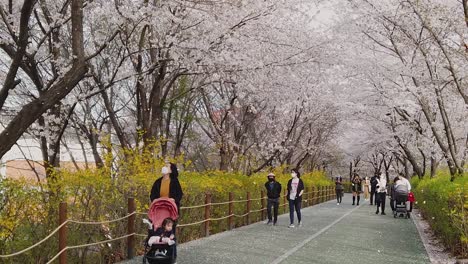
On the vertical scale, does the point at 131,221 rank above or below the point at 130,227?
above

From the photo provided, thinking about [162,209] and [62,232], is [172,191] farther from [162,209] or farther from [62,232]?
[62,232]

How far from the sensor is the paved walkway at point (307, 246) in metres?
10.0

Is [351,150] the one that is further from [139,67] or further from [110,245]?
[110,245]

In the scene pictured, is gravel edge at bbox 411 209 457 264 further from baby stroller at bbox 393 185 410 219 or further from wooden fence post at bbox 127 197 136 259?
wooden fence post at bbox 127 197 136 259

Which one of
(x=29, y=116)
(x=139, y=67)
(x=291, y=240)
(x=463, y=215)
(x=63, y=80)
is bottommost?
(x=291, y=240)

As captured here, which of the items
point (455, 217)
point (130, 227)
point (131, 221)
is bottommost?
point (130, 227)

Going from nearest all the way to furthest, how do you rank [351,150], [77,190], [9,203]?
[9,203], [77,190], [351,150]

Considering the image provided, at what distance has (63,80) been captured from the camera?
22.1 feet

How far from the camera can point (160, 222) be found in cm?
848

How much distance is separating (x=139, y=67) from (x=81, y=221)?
7520 mm

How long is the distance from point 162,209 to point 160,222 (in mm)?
218

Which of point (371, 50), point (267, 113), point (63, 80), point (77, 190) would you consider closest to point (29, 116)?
point (63, 80)

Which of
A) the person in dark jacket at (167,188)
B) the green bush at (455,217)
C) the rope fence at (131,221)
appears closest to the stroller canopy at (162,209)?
the person in dark jacket at (167,188)

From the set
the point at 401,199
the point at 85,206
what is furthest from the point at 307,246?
the point at 401,199
